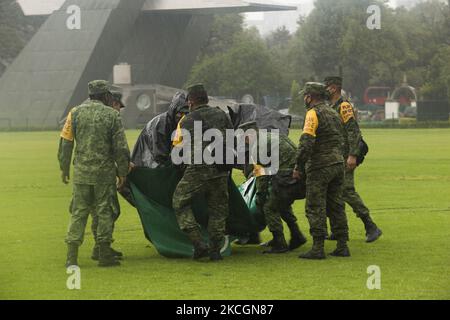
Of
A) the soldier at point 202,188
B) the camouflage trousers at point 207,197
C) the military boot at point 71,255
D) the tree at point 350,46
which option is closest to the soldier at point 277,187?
the soldier at point 202,188

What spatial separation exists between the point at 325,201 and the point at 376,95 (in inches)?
3123

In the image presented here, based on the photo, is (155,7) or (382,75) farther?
(382,75)

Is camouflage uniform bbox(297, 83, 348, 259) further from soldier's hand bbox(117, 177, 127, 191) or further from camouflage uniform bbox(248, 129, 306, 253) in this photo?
soldier's hand bbox(117, 177, 127, 191)

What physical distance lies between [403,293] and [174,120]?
3610 mm

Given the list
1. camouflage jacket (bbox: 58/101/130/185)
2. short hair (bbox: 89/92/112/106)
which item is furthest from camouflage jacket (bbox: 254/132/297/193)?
short hair (bbox: 89/92/112/106)

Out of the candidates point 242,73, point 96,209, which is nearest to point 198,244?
point 96,209

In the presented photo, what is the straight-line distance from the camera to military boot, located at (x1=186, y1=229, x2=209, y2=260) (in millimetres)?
10441

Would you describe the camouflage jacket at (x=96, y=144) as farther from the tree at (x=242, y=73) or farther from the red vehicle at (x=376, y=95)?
the red vehicle at (x=376, y=95)

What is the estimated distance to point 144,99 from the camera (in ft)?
216

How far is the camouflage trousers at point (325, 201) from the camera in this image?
34.3 feet

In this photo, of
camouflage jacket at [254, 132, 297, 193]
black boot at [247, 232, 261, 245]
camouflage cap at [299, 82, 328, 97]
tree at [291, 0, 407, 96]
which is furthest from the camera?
tree at [291, 0, 407, 96]

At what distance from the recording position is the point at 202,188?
10516 millimetres
